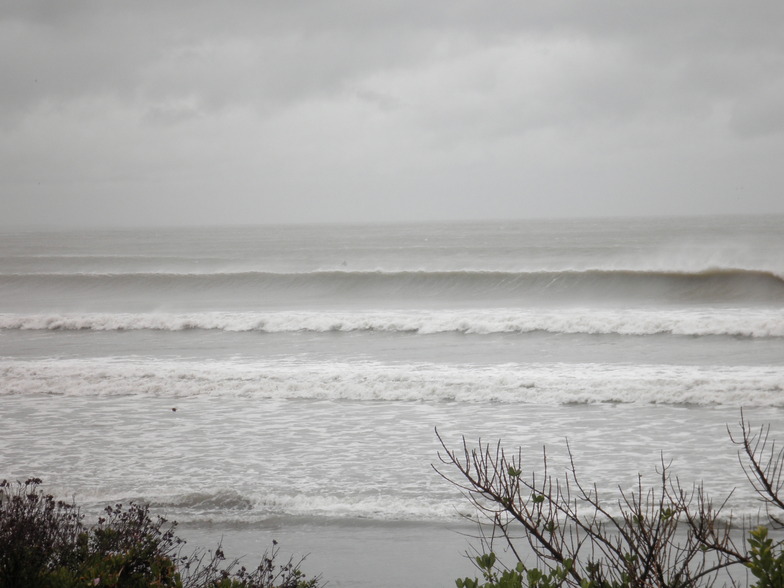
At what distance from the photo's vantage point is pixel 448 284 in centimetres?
2991

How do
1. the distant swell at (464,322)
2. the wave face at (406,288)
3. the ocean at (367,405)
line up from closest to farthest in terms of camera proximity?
1. the ocean at (367,405)
2. the distant swell at (464,322)
3. the wave face at (406,288)

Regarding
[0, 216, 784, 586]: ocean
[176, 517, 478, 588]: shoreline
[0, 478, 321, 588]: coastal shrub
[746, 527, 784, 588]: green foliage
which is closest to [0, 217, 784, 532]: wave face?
[0, 216, 784, 586]: ocean

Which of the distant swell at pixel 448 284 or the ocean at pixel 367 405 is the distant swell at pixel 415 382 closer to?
the ocean at pixel 367 405

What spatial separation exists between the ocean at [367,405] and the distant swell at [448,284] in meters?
0.58

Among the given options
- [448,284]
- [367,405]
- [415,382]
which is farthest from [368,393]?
[448,284]

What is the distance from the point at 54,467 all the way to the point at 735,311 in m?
18.2

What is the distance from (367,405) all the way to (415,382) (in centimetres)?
132

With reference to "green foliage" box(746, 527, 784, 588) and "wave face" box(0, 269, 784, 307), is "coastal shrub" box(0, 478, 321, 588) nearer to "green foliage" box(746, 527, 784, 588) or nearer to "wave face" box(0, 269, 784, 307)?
"green foliage" box(746, 527, 784, 588)

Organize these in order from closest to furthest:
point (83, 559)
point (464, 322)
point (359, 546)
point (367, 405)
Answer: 1. point (83, 559)
2. point (359, 546)
3. point (367, 405)
4. point (464, 322)

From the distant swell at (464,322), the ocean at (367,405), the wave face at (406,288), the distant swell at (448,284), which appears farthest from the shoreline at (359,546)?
the distant swell at (448,284)

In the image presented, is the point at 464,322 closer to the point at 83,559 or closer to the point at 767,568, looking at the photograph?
the point at 83,559

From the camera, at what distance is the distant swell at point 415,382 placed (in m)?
10.8

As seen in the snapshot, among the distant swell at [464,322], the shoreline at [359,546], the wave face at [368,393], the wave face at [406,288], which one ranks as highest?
the wave face at [406,288]

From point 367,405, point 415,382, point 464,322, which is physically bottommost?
point 367,405
